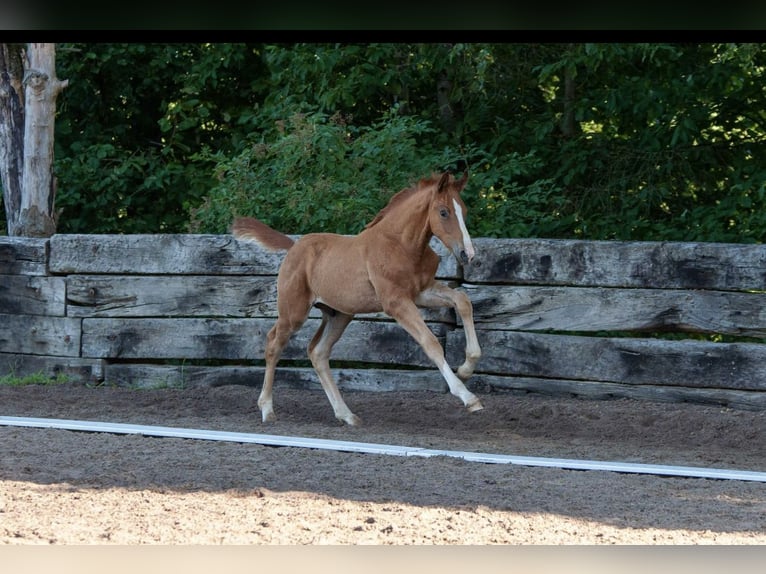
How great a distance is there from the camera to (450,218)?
24.4 feet

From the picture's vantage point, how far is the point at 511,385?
29.4 ft

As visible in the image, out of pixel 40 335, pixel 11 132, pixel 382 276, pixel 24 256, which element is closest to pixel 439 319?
pixel 382 276

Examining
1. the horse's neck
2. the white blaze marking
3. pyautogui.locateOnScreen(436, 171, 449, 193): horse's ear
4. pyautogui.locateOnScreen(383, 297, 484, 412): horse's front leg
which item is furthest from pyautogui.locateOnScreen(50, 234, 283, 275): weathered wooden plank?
the white blaze marking

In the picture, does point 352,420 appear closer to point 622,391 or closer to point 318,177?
point 622,391

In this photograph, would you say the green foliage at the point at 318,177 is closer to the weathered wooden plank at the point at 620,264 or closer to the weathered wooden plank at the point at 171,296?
the weathered wooden plank at the point at 171,296

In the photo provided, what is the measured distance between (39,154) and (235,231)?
3449 mm

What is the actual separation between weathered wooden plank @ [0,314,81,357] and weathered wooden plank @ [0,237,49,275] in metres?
0.45

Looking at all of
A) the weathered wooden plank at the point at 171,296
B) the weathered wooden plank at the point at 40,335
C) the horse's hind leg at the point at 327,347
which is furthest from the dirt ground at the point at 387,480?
the weathered wooden plank at the point at 40,335

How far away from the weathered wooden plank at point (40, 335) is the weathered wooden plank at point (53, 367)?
0.19 feet

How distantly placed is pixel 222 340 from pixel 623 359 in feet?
12.0

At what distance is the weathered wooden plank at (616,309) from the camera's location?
8289 millimetres

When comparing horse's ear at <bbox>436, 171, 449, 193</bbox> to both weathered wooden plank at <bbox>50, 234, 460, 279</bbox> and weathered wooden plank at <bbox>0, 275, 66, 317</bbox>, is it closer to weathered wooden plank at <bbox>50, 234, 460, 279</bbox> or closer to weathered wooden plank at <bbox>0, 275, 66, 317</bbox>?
weathered wooden plank at <bbox>50, 234, 460, 279</bbox>

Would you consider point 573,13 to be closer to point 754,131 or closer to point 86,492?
point 86,492

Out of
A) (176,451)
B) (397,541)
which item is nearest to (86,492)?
(176,451)
